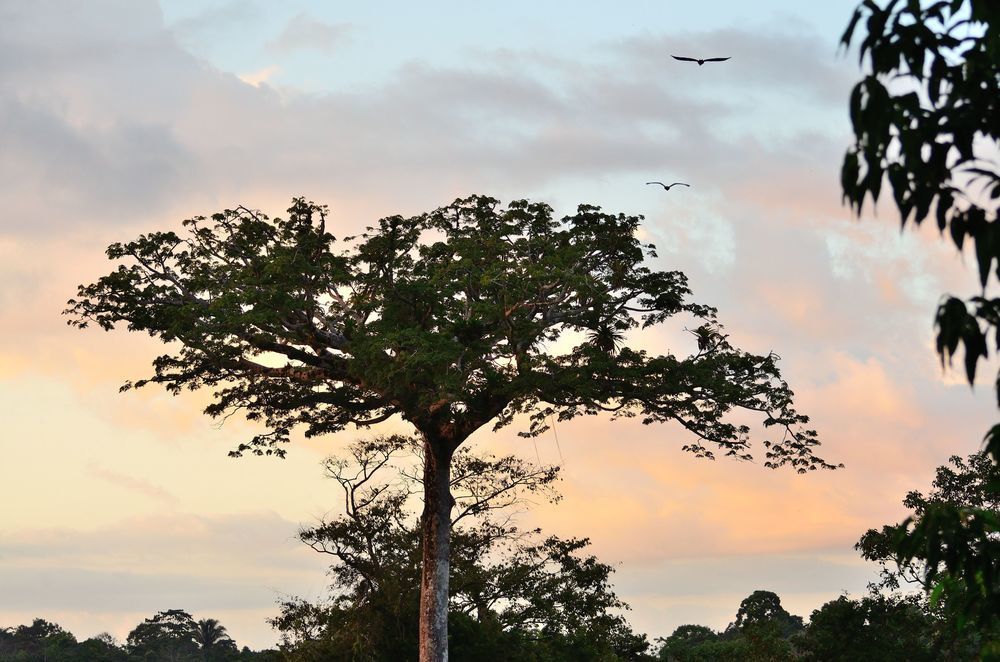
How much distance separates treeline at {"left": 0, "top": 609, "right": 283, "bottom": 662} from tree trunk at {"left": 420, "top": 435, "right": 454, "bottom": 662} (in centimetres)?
4794

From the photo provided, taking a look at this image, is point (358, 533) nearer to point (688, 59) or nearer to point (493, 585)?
point (493, 585)

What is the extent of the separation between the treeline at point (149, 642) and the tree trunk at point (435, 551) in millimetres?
47936

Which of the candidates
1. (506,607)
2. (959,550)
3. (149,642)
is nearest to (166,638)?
(149,642)

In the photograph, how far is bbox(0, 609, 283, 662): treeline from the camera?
7200cm

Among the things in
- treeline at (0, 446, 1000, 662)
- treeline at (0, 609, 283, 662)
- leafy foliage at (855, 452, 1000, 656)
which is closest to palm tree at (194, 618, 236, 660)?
treeline at (0, 609, 283, 662)

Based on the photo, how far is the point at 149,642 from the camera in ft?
A: 258

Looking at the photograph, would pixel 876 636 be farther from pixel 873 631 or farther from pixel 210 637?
pixel 210 637

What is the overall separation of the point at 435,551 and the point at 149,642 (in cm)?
5762

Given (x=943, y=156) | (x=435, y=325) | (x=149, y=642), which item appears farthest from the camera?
(x=149, y=642)

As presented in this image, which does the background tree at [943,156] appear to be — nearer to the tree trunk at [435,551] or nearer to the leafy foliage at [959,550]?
the leafy foliage at [959,550]

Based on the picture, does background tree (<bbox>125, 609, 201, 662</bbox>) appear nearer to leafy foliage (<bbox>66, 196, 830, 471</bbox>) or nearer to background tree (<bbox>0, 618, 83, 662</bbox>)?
background tree (<bbox>0, 618, 83, 662</bbox>)

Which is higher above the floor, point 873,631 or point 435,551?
point 435,551

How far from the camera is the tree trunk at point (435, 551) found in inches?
1049

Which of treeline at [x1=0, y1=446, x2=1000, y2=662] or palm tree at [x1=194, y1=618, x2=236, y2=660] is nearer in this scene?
treeline at [x1=0, y1=446, x2=1000, y2=662]
